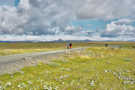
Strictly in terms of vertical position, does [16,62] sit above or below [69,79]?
above

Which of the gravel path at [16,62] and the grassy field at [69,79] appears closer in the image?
the grassy field at [69,79]

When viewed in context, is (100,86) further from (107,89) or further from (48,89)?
(48,89)

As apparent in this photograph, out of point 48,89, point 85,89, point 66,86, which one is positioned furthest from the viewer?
point 66,86

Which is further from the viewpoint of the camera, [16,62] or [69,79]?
[16,62]

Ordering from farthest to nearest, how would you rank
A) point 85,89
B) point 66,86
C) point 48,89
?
point 66,86, point 85,89, point 48,89

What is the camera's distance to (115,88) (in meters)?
7.23

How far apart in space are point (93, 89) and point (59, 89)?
6.62 ft

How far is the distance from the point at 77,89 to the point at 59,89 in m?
1.06

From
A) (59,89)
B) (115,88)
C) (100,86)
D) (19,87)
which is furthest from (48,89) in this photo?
(115,88)

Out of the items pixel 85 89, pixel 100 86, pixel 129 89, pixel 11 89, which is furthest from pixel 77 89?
pixel 11 89

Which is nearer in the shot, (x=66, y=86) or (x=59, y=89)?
(x=59, y=89)

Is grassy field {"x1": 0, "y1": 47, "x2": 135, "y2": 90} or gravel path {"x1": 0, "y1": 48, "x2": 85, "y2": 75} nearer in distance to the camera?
grassy field {"x1": 0, "y1": 47, "x2": 135, "y2": 90}

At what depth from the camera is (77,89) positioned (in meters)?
6.95

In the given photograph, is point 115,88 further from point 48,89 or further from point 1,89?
point 1,89
